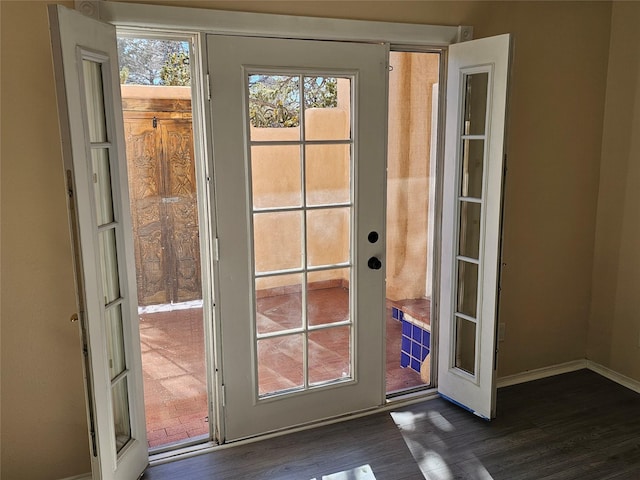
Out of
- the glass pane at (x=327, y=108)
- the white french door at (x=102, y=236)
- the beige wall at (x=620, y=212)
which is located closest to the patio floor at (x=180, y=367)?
the white french door at (x=102, y=236)

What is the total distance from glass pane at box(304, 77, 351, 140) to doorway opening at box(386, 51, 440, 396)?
0.37 meters

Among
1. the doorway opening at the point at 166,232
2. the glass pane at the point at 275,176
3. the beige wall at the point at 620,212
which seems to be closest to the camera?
the doorway opening at the point at 166,232

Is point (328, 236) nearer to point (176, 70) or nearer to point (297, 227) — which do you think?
point (297, 227)

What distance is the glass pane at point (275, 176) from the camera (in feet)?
8.67

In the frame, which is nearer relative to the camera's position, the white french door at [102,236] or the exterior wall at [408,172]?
the white french door at [102,236]

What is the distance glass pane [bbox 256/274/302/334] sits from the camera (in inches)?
110

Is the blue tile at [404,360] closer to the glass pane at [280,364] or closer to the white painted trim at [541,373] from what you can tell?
the white painted trim at [541,373]

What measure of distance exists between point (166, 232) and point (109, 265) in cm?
41

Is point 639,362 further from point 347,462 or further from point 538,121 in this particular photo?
point 347,462

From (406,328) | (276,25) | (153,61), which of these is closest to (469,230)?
(406,328)

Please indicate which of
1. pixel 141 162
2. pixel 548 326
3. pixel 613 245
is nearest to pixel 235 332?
pixel 141 162

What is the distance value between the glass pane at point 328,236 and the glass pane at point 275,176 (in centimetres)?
16

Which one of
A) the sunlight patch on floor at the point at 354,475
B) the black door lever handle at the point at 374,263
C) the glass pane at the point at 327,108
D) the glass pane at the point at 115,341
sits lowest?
the sunlight patch on floor at the point at 354,475

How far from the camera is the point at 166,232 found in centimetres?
268
